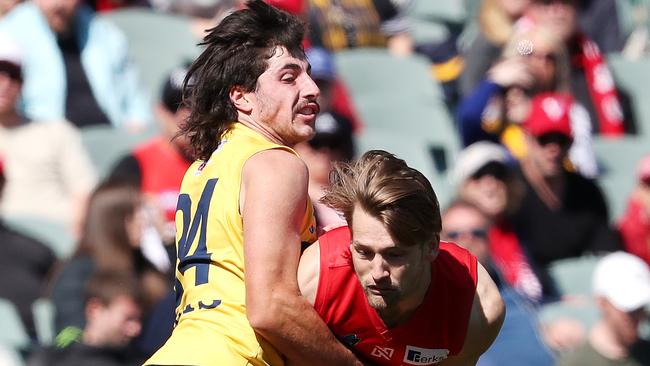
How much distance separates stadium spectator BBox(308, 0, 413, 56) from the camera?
9141 mm

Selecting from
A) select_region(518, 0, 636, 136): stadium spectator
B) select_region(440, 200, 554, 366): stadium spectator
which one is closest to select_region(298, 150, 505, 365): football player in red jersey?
select_region(440, 200, 554, 366): stadium spectator

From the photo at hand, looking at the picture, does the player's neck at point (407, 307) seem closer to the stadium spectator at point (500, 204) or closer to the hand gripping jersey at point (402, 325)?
the hand gripping jersey at point (402, 325)

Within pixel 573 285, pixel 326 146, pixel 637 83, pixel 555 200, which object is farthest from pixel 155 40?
pixel 637 83

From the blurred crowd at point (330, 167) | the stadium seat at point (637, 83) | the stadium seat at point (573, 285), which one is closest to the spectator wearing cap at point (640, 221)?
the blurred crowd at point (330, 167)

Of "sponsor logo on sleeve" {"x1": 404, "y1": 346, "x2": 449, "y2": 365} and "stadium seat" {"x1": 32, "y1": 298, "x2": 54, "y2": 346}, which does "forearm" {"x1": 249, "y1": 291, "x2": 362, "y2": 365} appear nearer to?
"sponsor logo on sleeve" {"x1": 404, "y1": 346, "x2": 449, "y2": 365}

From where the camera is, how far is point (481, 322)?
4043mm

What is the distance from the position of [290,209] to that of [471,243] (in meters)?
3.21

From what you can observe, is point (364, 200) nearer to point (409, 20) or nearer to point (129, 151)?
point (129, 151)

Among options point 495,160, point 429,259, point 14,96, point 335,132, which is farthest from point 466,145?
point 429,259

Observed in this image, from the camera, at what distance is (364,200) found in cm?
379

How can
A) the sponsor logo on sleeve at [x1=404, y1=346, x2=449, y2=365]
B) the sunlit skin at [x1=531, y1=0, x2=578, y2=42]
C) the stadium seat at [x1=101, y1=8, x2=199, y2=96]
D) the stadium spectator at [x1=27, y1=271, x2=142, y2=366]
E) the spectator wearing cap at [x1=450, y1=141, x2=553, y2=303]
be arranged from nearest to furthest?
the sponsor logo on sleeve at [x1=404, y1=346, x2=449, y2=365]
the stadium spectator at [x1=27, y1=271, x2=142, y2=366]
the spectator wearing cap at [x1=450, y1=141, x2=553, y2=303]
the stadium seat at [x1=101, y1=8, x2=199, y2=96]
the sunlit skin at [x1=531, y1=0, x2=578, y2=42]

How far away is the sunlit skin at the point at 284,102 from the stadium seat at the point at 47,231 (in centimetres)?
298

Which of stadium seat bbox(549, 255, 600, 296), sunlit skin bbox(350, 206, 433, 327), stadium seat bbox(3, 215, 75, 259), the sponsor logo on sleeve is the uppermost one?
sunlit skin bbox(350, 206, 433, 327)

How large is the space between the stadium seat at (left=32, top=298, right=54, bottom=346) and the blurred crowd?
1 cm
